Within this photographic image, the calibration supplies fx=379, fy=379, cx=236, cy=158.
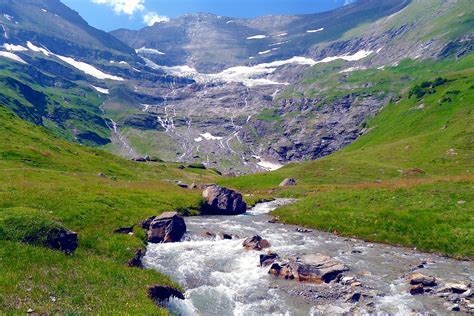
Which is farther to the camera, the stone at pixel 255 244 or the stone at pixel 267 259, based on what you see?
the stone at pixel 255 244

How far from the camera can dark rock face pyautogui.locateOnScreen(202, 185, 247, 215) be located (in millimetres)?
60531

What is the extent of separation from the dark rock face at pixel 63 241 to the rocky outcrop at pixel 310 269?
1472 centimetres

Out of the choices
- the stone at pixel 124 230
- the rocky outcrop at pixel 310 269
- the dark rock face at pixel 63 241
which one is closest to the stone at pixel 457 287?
the rocky outcrop at pixel 310 269

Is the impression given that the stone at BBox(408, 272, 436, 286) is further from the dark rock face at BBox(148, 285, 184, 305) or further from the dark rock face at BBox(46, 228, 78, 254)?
the dark rock face at BBox(46, 228, 78, 254)

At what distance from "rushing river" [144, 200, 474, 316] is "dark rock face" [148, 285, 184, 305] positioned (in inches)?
23.7

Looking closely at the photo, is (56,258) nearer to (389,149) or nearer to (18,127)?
(18,127)

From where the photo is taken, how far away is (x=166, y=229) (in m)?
38.9

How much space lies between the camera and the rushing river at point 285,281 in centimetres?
2298

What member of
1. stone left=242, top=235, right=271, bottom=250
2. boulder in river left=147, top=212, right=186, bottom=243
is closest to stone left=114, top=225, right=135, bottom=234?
boulder in river left=147, top=212, right=186, bottom=243

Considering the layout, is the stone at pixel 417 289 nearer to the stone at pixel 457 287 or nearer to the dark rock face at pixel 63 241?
the stone at pixel 457 287

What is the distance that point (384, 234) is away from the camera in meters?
39.4

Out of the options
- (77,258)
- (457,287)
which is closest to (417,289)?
(457,287)

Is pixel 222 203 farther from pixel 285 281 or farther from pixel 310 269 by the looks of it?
pixel 285 281

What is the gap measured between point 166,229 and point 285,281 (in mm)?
15901
